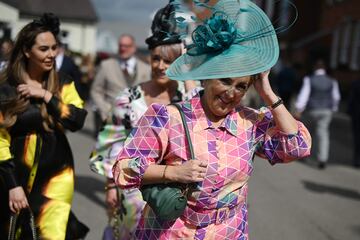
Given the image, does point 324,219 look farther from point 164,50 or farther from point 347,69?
point 347,69

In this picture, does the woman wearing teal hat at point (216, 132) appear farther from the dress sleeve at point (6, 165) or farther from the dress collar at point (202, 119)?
the dress sleeve at point (6, 165)

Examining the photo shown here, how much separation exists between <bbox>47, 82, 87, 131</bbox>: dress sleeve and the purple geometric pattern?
1194mm

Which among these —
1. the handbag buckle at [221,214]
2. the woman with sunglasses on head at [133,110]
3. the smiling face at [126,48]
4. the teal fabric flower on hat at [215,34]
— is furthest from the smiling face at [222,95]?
the smiling face at [126,48]

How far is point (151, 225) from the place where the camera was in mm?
2682

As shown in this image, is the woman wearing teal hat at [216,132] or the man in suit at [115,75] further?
the man in suit at [115,75]

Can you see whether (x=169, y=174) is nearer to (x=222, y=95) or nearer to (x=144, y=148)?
(x=144, y=148)

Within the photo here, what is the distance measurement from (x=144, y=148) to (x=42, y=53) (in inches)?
57.7

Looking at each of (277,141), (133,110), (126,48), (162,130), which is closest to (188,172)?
(162,130)

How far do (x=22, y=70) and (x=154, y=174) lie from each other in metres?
1.65

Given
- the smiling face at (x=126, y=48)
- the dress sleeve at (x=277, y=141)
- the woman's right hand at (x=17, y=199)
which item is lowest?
the woman's right hand at (x=17, y=199)

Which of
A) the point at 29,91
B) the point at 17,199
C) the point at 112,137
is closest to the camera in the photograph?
the point at 17,199

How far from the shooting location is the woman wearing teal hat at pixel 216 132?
8.23ft

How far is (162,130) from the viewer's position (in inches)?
101

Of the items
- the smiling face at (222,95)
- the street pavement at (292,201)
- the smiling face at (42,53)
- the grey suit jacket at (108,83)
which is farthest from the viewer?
the grey suit jacket at (108,83)
